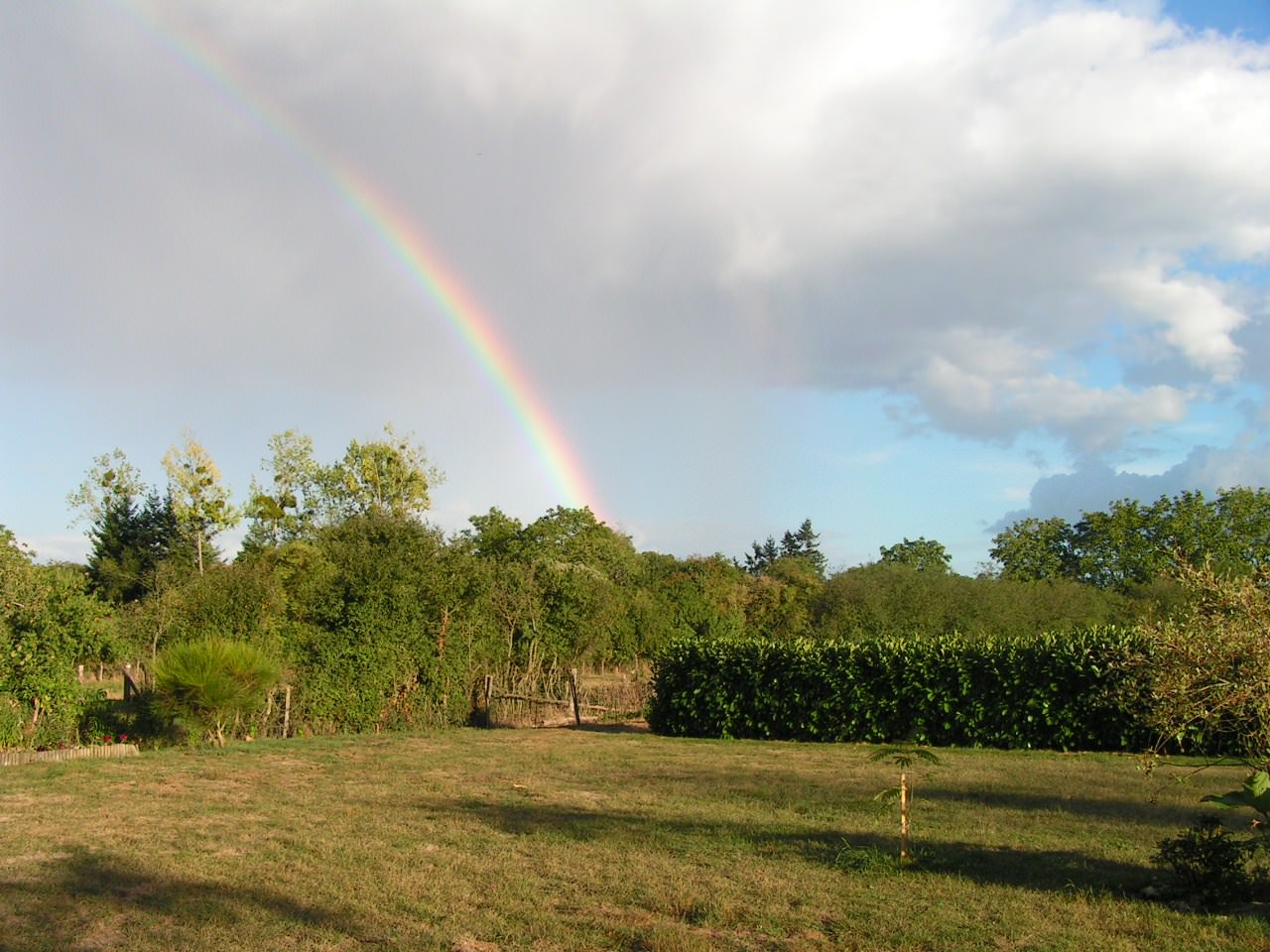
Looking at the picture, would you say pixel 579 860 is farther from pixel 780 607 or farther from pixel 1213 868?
pixel 780 607

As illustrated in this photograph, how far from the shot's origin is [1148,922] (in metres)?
6.12

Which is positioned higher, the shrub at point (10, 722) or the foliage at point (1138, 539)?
the foliage at point (1138, 539)

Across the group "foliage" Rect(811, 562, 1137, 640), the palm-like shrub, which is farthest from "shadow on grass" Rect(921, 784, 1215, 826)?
"foliage" Rect(811, 562, 1137, 640)

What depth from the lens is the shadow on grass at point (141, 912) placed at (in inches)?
228

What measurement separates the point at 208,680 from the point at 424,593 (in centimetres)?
598

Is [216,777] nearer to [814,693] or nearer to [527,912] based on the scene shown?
[527,912]

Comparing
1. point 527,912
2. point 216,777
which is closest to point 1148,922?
point 527,912

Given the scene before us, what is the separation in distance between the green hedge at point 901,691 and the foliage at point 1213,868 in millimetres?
9032

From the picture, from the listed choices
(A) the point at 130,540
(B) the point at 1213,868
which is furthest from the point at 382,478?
(B) the point at 1213,868

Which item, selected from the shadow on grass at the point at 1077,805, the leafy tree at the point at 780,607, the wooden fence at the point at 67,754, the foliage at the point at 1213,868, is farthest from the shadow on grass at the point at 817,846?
the leafy tree at the point at 780,607

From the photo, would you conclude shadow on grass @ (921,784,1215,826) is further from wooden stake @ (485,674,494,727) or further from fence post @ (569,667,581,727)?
fence post @ (569,667,581,727)

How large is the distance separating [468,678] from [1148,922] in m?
17.3

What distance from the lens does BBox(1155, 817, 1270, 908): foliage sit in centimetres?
647

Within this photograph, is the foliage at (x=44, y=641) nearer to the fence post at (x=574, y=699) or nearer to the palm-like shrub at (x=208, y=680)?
the palm-like shrub at (x=208, y=680)
